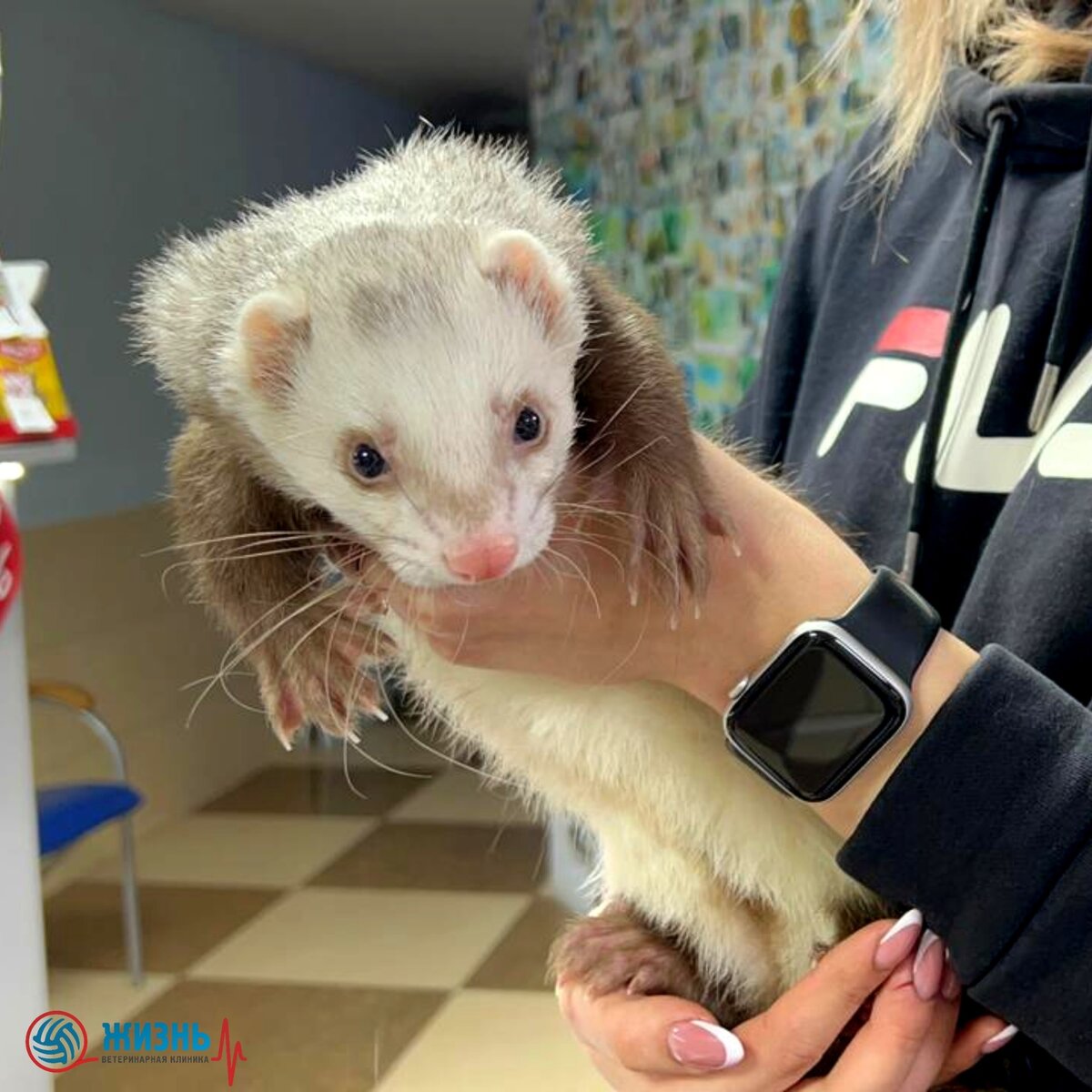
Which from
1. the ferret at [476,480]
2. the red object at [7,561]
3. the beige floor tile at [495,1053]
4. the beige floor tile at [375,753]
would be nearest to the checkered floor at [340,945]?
the beige floor tile at [495,1053]

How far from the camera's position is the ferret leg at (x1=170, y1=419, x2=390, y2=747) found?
2.41 feet

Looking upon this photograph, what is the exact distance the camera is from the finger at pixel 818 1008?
0.65 meters

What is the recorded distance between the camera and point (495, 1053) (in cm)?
234

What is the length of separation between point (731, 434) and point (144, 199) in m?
2.76

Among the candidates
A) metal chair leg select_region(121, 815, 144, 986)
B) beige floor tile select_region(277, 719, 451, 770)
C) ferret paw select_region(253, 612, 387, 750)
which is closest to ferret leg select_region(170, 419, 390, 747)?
ferret paw select_region(253, 612, 387, 750)

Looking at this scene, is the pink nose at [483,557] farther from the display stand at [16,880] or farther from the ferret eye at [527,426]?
→ the display stand at [16,880]

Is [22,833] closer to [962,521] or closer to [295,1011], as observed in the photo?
[962,521]

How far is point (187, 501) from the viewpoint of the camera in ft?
2.55

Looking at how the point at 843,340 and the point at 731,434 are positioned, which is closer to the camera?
the point at 843,340

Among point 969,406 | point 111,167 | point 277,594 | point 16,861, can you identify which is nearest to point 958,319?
point 969,406

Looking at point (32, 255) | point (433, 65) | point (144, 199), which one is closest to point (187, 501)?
point (32, 255)

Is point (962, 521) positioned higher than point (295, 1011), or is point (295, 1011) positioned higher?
point (962, 521)

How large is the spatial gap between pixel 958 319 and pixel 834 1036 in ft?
1.30

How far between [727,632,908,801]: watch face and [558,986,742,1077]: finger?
0.16 m
